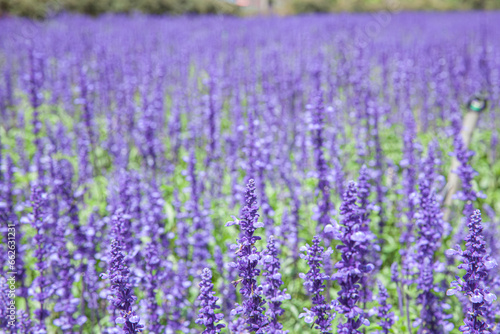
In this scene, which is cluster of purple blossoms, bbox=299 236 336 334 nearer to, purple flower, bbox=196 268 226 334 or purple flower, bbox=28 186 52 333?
purple flower, bbox=196 268 226 334

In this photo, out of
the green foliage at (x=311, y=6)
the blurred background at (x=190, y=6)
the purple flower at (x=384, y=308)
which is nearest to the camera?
the purple flower at (x=384, y=308)

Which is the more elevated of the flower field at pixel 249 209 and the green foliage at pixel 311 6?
the green foliage at pixel 311 6

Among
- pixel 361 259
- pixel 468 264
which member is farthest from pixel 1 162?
pixel 468 264

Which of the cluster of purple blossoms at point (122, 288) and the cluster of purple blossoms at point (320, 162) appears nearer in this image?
the cluster of purple blossoms at point (122, 288)

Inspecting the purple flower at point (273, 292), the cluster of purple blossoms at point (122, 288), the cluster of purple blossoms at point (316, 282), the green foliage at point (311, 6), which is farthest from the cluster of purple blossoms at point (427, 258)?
the green foliage at point (311, 6)

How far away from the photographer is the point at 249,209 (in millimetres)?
2133

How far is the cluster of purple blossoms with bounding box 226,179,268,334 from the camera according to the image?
213cm

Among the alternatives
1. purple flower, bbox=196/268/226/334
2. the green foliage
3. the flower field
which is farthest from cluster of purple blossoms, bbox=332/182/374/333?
the green foliage

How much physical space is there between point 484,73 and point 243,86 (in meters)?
5.10

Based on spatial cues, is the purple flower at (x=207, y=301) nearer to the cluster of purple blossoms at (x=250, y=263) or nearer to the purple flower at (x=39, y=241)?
the cluster of purple blossoms at (x=250, y=263)

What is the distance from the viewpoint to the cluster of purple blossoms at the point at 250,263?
213cm

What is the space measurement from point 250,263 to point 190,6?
28.5 metres

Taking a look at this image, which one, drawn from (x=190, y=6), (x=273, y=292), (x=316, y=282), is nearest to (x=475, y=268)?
(x=316, y=282)

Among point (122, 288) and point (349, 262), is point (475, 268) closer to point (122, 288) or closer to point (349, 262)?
point (349, 262)
